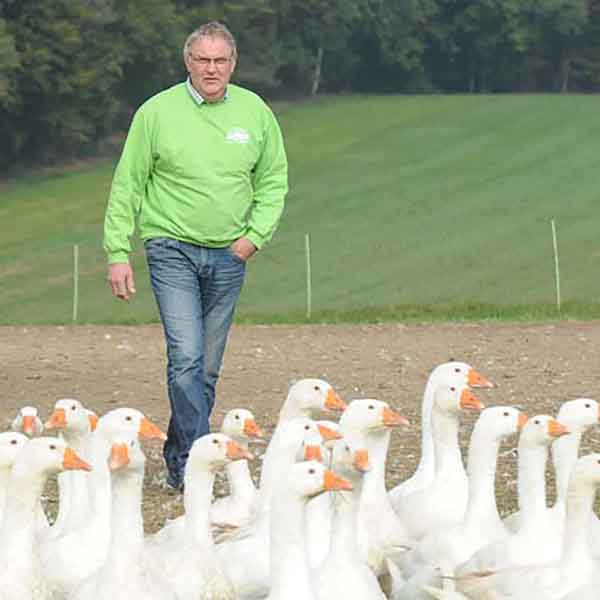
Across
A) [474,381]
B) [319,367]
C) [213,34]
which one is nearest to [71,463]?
[474,381]

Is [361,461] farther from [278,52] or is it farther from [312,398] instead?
[278,52]

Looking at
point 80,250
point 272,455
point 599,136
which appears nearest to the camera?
point 272,455

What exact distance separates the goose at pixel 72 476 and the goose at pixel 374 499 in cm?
135

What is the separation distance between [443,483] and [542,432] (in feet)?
2.72

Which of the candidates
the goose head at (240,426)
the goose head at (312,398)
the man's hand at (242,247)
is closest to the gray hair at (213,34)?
the man's hand at (242,247)

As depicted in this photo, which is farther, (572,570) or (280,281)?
(280,281)

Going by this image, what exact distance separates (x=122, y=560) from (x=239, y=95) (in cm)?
391

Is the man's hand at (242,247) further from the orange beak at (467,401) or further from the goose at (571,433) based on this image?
the goose at (571,433)

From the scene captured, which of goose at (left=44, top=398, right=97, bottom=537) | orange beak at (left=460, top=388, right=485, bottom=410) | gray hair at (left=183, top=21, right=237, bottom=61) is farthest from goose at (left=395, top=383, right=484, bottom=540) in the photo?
gray hair at (left=183, top=21, right=237, bottom=61)

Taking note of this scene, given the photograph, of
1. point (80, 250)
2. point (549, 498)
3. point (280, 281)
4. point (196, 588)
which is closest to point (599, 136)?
point (80, 250)

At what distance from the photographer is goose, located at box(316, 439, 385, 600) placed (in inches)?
312

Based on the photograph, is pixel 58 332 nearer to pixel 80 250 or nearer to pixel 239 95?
pixel 239 95

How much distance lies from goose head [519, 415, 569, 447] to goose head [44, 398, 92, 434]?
2472mm

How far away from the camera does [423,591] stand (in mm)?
8484
